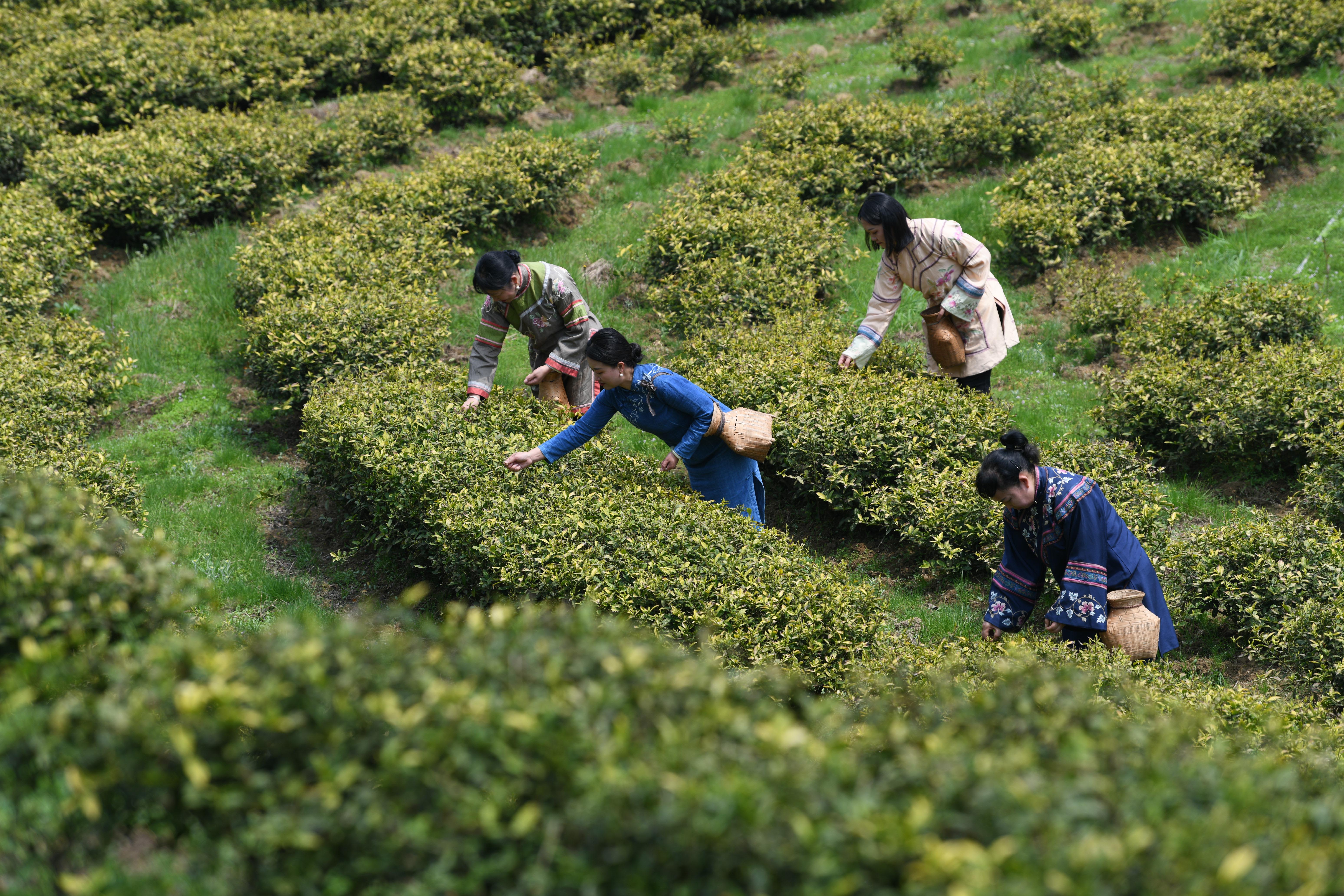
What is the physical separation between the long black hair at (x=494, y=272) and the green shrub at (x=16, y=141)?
7.73m

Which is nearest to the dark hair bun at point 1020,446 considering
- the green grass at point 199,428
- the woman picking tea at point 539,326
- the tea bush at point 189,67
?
the woman picking tea at point 539,326

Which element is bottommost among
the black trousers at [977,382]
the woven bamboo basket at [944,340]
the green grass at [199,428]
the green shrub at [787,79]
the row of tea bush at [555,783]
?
the green grass at [199,428]

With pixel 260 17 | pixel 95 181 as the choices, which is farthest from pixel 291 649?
pixel 260 17

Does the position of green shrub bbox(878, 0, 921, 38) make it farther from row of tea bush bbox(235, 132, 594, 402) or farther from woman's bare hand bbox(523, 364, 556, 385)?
woman's bare hand bbox(523, 364, 556, 385)

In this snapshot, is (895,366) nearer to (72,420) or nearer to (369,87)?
(72,420)

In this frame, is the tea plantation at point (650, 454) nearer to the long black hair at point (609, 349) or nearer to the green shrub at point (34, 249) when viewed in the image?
the green shrub at point (34, 249)

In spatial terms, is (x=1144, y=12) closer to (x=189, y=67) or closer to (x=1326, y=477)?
(x=1326, y=477)

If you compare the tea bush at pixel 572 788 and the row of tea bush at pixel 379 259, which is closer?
the tea bush at pixel 572 788

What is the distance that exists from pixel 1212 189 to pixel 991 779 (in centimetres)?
995

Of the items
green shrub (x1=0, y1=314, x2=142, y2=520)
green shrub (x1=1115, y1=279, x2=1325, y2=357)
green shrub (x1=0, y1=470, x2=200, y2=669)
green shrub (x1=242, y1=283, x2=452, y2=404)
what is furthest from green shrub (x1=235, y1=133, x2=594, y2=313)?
green shrub (x1=1115, y1=279, x2=1325, y2=357)

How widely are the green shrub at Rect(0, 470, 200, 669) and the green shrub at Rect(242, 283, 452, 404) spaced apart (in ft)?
15.8

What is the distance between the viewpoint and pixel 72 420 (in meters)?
8.16

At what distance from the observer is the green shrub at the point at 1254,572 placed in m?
5.97

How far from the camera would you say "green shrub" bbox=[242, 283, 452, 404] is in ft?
27.8
